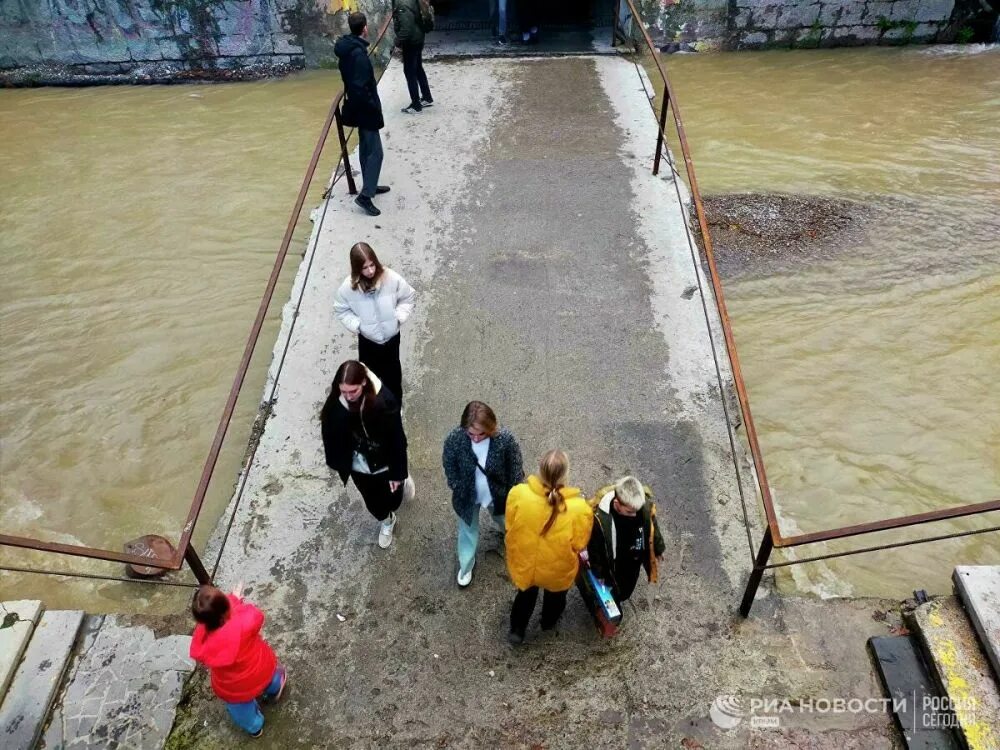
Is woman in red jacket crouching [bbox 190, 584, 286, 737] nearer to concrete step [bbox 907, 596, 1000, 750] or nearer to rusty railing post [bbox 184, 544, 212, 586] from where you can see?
rusty railing post [bbox 184, 544, 212, 586]

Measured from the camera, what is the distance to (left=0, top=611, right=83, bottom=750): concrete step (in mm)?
3242

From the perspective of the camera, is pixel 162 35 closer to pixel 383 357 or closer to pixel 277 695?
pixel 383 357

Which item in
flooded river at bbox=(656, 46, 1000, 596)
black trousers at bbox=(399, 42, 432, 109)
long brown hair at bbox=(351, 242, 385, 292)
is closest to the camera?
long brown hair at bbox=(351, 242, 385, 292)

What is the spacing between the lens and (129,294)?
7.21 meters

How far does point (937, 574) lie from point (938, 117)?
818cm

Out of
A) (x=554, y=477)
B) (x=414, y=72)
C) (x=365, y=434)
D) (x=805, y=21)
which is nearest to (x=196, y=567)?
(x=365, y=434)

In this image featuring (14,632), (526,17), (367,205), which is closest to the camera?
(14,632)

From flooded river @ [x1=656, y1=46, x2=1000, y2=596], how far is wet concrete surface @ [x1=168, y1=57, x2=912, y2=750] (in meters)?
0.90

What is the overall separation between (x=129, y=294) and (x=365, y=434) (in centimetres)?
519

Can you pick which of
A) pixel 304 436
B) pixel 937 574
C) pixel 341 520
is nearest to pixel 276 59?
pixel 304 436

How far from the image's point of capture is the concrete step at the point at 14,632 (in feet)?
11.3

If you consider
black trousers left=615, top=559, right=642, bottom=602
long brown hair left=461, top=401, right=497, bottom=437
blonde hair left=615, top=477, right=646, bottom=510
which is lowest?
black trousers left=615, top=559, right=642, bottom=602

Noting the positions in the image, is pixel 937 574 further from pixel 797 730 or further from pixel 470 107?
pixel 470 107

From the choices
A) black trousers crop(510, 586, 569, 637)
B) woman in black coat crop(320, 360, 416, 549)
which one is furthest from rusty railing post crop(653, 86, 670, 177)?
black trousers crop(510, 586, 569, 637)
